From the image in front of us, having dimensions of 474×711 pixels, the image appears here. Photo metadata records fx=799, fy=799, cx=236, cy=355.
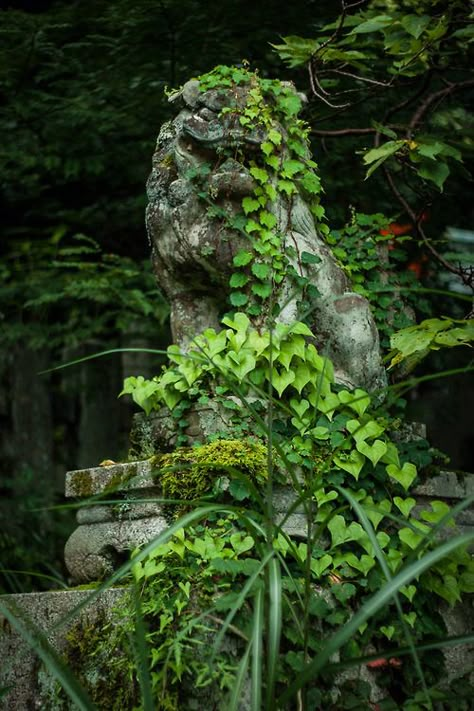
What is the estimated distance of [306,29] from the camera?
525 cm

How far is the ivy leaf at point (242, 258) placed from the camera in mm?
3133

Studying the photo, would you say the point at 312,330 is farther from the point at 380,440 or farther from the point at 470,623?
the point at 470,623

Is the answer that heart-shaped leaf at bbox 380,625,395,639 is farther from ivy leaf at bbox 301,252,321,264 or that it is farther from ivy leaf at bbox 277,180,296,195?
ivy leaf at bbox 277,180,296,195

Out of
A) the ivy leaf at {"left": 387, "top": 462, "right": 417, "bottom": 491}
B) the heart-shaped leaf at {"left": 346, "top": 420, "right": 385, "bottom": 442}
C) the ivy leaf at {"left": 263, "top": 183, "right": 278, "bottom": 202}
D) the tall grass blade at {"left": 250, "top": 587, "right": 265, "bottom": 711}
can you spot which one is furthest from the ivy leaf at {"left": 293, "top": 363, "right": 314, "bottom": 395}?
the tall grass blade at {"left": 250, "top": 587, "right": 265, "bottom": 711}

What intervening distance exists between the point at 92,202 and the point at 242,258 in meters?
3.89

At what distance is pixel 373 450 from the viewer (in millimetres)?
2861

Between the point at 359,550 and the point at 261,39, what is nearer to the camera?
the point at 359,550

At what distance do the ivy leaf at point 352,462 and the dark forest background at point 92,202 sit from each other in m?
1.98

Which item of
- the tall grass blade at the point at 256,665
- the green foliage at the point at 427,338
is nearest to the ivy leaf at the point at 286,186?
the green foliage at the point at 427,338

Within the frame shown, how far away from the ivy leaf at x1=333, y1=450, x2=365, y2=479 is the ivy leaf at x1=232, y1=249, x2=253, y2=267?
841 mm

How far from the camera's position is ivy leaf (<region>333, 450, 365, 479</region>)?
2836 mm

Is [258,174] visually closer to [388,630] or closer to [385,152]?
[385,152]

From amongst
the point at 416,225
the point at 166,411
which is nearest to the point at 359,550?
the point at 166,411

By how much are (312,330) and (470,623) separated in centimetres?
126
